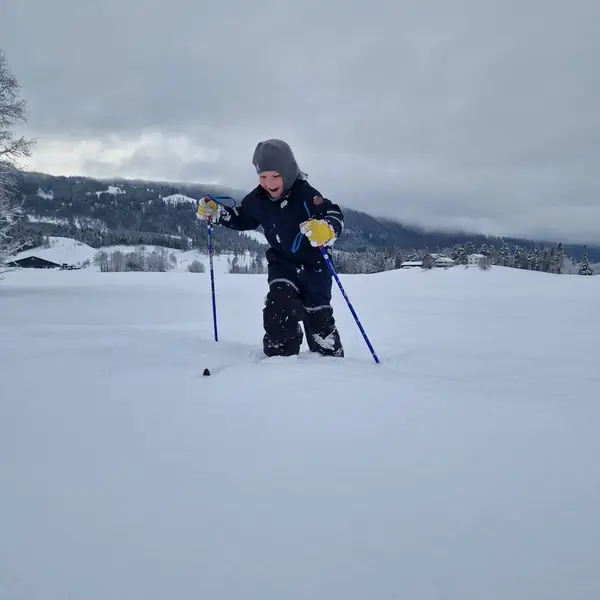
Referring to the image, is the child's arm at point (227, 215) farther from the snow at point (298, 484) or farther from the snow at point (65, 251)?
the snow at point (65, 251)

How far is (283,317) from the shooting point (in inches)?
138

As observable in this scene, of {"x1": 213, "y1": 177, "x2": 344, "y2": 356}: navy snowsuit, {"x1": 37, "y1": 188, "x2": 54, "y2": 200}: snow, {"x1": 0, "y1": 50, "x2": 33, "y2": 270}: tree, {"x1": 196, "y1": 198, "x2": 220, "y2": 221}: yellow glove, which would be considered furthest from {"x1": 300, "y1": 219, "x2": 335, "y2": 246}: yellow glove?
{"x1": 37, "y1": 188, "x2": 54, "y2": 200}: snow

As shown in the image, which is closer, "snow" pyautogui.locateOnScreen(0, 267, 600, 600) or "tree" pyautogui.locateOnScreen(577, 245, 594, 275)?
"snow" pyautogui.locateOnScreen(0, 267, 600, 600)

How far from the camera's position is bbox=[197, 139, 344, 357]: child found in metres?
3.43

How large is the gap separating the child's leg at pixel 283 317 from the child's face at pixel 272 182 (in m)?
0.70

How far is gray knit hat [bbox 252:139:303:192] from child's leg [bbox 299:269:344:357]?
2.92ft

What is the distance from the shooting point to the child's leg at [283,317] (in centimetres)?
345

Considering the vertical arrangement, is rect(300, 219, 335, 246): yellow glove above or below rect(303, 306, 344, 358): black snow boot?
above

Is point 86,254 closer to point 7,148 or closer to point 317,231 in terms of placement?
point 7,148

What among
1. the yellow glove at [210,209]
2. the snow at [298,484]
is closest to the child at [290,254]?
the yellow glove at [210,209]

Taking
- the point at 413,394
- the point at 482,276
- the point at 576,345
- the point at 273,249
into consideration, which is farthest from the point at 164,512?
the point at 482,276

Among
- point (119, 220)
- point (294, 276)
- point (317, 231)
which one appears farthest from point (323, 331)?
point (119, 220)

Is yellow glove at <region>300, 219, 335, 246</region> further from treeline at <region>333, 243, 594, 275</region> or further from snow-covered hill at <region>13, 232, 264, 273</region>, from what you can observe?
snow-covered hill at <region>13, 232, 264, 273</region>

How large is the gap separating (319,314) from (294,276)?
1.44 feet
